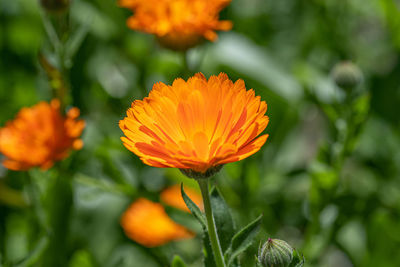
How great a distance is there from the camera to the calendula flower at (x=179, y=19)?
50.2 inches

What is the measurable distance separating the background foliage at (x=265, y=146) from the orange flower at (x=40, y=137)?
0.36ft

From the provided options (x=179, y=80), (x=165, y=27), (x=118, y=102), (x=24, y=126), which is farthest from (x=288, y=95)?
(x=179, y=80)

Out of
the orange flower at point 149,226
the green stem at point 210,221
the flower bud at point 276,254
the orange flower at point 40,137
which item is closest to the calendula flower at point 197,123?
the green stem at point 210,221

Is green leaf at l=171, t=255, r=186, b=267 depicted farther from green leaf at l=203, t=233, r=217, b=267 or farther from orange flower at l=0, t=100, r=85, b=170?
orange flower at l=0, t=100, r=85, b=170

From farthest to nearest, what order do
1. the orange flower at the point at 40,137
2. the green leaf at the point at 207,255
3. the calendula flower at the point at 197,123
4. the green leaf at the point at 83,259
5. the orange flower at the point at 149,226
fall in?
1. the orange flower at the point at 149,226
2. the green leaf at the point at 83,259
3. the orange flower at the point at 40,137
4. the green leaf at the point at 207,255
5. the calendula flower at the point at 197,123

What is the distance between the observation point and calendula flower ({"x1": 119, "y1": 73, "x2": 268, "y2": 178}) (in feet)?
2.38

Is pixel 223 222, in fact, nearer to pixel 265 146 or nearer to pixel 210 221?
pixel 210 221

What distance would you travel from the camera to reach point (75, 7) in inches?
91.5

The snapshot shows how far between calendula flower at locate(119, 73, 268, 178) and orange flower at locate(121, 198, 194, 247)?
2.85 ft

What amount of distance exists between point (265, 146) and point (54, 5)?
850 mm

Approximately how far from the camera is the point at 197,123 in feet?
2.58

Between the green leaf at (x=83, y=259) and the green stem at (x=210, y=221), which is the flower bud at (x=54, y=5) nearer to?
the green leaf at (x=83, y=259)

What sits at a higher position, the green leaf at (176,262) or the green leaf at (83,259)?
the green leaf at (176,262)

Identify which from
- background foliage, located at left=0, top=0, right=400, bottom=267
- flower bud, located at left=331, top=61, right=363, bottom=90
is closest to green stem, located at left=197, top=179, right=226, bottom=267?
background foliage, located at left=0, top=0, right=400, bottom=267
